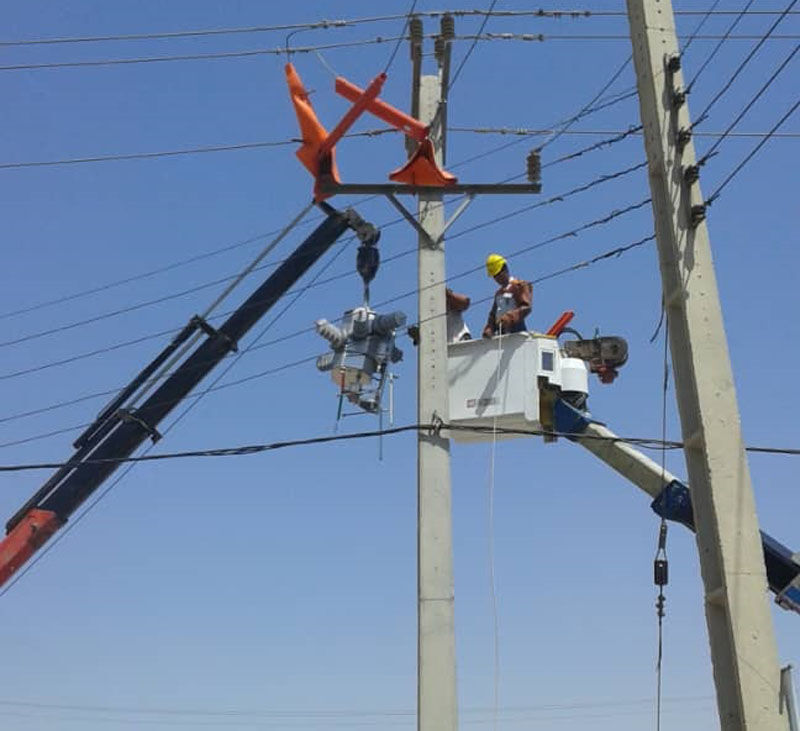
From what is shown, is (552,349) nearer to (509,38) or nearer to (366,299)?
(366,299)

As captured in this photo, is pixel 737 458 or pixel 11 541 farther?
pixel 11 541

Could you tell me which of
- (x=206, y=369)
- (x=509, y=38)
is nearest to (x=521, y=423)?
(x=509, y=38)

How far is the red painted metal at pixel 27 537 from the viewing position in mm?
15570

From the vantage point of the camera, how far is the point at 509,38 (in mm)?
12516

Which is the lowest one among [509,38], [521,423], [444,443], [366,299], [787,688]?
[787,688]

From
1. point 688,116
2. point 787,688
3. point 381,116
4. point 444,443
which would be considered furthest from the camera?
point 381,116

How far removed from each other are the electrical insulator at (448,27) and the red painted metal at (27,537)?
861 cm

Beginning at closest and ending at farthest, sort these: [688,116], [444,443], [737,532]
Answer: [737,532], [688,116], [444,443]

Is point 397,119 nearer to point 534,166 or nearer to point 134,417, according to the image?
point 534,166

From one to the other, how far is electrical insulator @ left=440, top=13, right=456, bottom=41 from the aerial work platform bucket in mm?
3143

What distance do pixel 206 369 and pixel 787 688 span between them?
11.2 meters

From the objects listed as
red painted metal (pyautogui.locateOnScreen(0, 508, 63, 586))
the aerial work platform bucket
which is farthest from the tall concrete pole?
red painted metal (pyautogui.locateOnScreen(0, 508, 63, 586))

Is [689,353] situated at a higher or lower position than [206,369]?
lower

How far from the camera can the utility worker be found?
11.2 meters
